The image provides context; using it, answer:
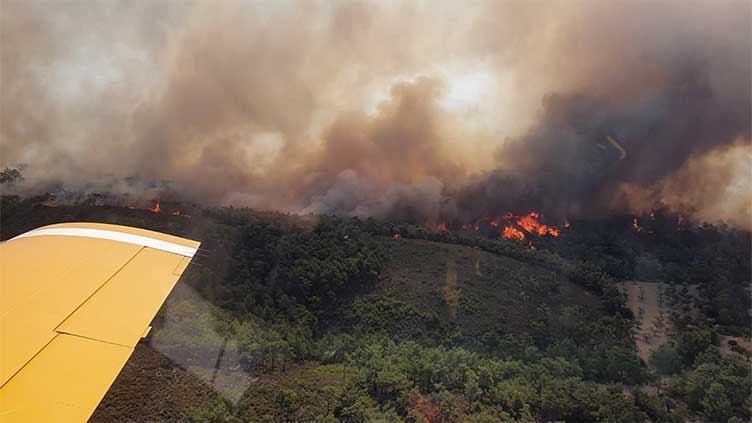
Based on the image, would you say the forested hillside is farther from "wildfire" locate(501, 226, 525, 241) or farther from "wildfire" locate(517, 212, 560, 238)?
"wildfire" locate(501, 226, 525, 241)

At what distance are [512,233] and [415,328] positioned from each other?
34020 mm

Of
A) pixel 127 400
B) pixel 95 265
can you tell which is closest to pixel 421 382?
pixel 127 400

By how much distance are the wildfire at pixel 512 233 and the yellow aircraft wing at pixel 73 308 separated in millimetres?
59481

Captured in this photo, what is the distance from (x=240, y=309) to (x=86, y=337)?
1150 inches

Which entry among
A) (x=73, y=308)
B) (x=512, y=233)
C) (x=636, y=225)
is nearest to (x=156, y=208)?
(x=512, y=233)

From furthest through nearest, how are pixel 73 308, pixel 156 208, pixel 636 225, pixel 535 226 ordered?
pixel 636 225, pixel 535 226, pixel 156 208, pixel 73 308

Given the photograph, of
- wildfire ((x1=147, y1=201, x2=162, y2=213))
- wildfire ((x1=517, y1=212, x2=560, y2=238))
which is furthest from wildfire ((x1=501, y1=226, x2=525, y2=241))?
wildfire ((x1=147, y1=201, x2=162, y2=213))

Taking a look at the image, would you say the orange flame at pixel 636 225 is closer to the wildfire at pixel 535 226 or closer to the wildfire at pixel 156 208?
the wildfire at pixel 535 226

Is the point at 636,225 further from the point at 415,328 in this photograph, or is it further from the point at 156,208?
the point at 156,208

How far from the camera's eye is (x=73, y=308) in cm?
484

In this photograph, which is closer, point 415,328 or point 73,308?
point 73,308

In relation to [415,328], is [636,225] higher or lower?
higher

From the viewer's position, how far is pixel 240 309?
105 ft

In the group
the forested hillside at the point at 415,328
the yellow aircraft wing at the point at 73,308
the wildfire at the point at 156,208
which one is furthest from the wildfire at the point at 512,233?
the yellow aircraft wing at the point at 73,308
